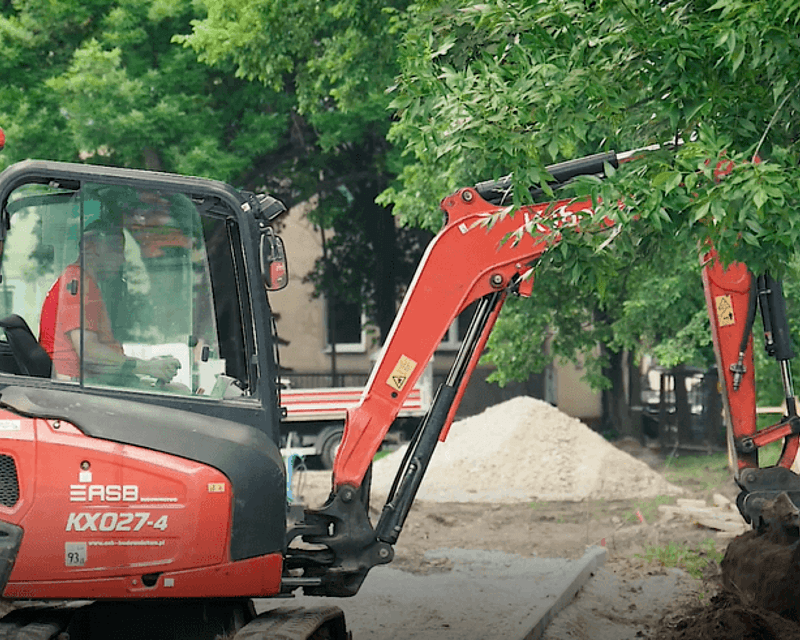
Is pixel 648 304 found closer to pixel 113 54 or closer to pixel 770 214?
pixel 113 54

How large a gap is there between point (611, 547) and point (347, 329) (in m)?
15.7

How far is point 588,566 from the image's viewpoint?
11.0 m

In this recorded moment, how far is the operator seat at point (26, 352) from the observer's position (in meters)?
5.47

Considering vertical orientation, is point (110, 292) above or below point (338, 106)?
below

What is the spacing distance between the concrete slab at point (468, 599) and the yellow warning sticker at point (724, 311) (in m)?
2.56

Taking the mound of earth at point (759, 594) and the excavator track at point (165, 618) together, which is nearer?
the excavator track at point (165, 618)

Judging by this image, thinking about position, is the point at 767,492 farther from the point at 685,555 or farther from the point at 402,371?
the point at 685,555

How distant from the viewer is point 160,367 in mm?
5648

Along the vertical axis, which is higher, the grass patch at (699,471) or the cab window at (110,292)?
the cab window at (110,292)

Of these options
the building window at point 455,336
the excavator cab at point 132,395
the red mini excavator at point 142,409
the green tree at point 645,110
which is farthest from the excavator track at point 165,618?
the building window at point 455,336

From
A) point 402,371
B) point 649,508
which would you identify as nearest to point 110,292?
point 402,371

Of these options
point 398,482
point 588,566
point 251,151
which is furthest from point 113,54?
point 398,482

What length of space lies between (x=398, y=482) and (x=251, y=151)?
13.7 meters

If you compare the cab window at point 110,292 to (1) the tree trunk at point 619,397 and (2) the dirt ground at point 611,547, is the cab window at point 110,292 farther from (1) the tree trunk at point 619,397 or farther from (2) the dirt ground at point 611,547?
(1) the tree trunk at point 619,397
